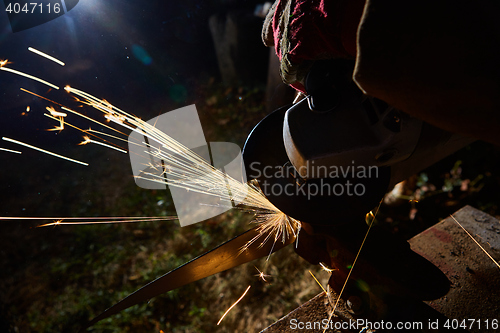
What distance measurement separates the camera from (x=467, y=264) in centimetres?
191

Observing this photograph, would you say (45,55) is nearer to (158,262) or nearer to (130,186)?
(130,186)

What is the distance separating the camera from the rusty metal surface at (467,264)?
1.65 m

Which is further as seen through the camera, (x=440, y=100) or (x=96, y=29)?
(x=96, y=29)

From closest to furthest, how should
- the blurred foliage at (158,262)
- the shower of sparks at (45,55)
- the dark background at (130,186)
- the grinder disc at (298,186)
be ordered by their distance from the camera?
the grinder disc at (298,186) < the blurred foliage at (158,262) < the dark background at (130,186) < the shower of sparks at (45,55)

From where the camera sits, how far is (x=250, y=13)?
5539 mm

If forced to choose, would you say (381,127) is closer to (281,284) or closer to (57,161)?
(281,284)

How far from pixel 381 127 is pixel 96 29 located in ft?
17.4

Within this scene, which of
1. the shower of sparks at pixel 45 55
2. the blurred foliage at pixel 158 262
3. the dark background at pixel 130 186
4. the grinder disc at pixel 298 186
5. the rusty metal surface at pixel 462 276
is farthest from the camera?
the shower of sparks at pixel 45 55

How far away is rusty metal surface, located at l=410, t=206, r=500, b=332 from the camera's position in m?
1.65

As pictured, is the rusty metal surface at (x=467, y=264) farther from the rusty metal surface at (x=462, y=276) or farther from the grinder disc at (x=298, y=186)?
the grinder disc at (x=298, y=186)

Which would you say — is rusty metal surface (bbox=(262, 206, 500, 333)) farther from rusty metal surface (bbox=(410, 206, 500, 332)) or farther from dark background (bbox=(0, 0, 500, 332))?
dark background (bbox=(0, 0, 500, 332))

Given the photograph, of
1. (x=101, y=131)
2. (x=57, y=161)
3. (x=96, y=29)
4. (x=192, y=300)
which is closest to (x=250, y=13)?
(x=96, y=29)

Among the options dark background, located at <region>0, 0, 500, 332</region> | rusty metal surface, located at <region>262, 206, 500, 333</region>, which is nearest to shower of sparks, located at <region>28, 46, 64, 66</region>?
dark background, located at <region>0, 0, 500, 332</region>

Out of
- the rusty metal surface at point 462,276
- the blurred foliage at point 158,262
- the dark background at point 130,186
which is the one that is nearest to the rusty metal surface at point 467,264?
the rusty metal surface at point 462,276
